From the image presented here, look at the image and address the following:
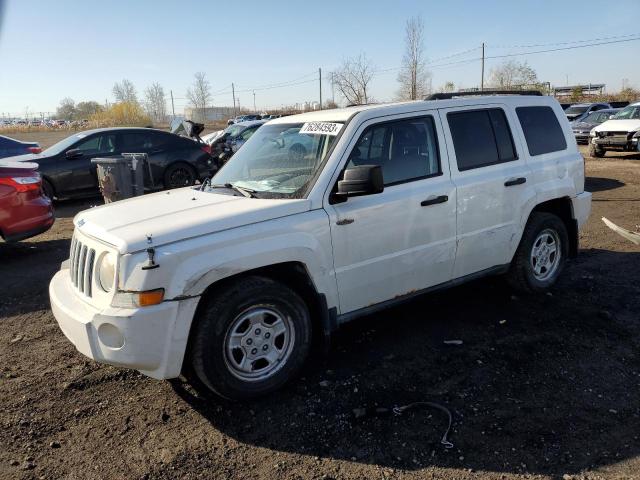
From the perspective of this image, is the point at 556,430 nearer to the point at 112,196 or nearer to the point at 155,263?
the point at 155,263

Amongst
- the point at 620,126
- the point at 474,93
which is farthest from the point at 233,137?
the point at 474,93

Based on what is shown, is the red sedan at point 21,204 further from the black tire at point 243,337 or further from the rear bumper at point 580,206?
the rear bumper at point 580,206

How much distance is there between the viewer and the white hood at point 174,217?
316cm

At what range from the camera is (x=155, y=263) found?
301cm

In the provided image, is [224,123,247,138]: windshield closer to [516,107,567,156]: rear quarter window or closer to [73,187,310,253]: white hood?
[516,107,567,156]: rear quarter window

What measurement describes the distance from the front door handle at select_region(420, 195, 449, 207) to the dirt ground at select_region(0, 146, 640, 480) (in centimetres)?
115

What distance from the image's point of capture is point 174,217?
3436 millimetres

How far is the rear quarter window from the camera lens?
16.3 feet

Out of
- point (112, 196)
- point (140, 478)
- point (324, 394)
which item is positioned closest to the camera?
point (140, 478)

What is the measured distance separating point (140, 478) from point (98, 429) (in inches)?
24.8

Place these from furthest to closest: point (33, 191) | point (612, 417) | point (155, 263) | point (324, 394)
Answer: point (33, 191) → point (324, 394) → point (612, 417) → point (155, 263)

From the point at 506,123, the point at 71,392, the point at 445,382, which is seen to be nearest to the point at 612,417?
the point at 445,382

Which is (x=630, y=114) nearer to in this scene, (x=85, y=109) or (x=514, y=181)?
(x=514, y=181)

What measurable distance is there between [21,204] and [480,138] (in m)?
5.91
